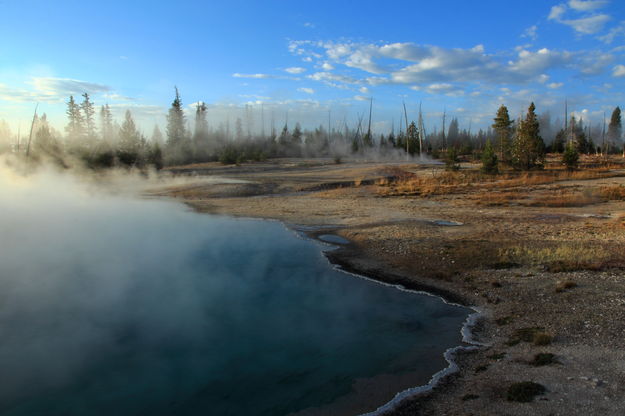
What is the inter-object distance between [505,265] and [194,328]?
30.7 feet

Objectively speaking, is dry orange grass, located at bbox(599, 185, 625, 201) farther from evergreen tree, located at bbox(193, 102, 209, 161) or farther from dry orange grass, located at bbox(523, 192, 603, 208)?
evergreen tree, located at bbox(193, 102, 209, 161)

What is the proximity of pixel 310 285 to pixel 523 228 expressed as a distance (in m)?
10.7

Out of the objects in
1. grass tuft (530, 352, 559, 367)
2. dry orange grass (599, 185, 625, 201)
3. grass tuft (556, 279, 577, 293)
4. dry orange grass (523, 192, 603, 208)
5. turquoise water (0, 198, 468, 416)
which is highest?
dry orange grass (599, 185, 625, 201)

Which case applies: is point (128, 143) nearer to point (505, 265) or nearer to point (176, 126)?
point (176, 126)

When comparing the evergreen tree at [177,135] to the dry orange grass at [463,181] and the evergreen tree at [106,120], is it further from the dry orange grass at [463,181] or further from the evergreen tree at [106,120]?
the dry orange grass at [463,181]

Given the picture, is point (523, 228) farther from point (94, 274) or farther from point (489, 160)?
point (489, 160)

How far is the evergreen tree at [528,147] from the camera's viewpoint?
4825 centimetres

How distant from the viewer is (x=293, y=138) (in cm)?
10894

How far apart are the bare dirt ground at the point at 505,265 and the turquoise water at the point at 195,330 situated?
98 cm

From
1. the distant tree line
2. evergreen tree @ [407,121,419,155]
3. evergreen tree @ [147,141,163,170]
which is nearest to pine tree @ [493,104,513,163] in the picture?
the distant tree line

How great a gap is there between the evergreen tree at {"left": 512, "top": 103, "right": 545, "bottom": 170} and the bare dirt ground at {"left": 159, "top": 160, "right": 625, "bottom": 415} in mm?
14616

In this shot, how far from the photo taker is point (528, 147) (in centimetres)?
4850

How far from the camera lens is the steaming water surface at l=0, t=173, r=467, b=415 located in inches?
313

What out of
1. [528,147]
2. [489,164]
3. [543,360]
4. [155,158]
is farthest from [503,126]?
[543,360]
